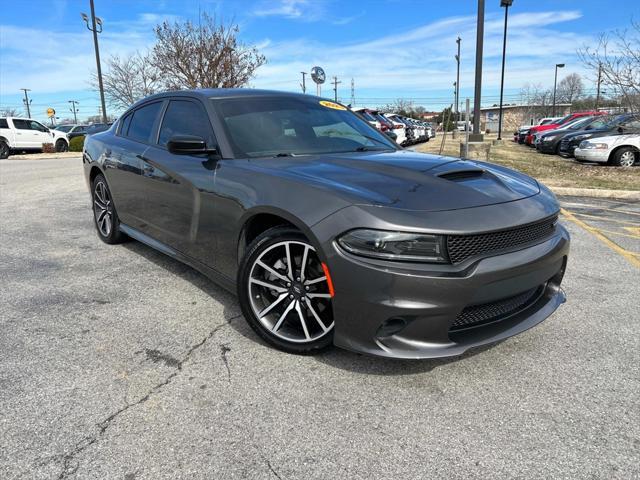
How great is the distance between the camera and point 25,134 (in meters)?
22.5

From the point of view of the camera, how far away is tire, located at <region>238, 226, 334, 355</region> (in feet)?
8.61

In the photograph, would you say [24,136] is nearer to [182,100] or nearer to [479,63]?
[479,63]

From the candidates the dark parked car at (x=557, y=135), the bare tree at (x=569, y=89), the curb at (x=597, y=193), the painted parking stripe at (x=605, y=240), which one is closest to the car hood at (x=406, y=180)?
the painted parking stripe at (x=605, y=240)

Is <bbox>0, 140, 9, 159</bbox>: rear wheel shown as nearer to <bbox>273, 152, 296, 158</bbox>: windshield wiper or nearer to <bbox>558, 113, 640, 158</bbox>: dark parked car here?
<bbox>558, 113, 640, 158</bbox>: dark parked car

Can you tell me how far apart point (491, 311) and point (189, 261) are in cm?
217

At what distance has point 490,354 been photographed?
2795 millimetres

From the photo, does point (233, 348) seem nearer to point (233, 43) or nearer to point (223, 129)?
point (223, 129)

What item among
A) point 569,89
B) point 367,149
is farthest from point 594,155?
point 569,89

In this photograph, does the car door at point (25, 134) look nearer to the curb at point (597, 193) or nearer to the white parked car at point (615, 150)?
the curb at point (597, 193)

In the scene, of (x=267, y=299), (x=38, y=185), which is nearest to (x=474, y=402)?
(x=267, y=299)

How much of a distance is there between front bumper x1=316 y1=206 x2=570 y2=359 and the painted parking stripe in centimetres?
292

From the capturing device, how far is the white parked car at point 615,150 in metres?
13.0

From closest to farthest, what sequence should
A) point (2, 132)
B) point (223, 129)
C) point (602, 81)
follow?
point (223, 129) → point (602, 81) → point (2, 132)

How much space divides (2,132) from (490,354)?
24.6m
